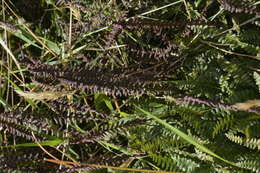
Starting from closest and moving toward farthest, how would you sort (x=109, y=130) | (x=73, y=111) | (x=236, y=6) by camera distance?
(x=236, y=6) → (x=109, y=130) → (x=73, y=111)

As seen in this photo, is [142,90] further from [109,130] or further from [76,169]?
[76,169]

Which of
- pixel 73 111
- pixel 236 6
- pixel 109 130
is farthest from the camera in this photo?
pixel 73 111

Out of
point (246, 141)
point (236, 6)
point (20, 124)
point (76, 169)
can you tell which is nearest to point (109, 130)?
point (76, 169)

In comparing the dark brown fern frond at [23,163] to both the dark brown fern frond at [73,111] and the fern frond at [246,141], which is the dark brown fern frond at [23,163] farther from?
the fern frond at [246,141]

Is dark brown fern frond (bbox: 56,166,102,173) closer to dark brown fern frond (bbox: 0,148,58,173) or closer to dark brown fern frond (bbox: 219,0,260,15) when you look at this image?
dark brown fern frond (bbox: 0,148,58,173)

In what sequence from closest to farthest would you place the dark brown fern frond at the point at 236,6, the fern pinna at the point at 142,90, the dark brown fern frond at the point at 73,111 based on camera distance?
the dark brown fern frond at the point at 236,6, the fern pinna at the point at 142,90, the dark brown fern frond at the point at 73,111

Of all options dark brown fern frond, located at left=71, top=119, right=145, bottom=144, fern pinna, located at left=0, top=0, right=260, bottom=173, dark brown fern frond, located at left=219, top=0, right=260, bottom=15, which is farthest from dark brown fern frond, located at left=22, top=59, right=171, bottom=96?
dark brown fern frond, located at left=219, top=0, right=260, bottom=15

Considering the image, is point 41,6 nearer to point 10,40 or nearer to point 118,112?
point 10,40

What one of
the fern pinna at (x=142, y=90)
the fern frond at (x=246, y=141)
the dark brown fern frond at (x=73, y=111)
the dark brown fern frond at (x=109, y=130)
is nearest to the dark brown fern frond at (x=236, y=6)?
the fern pinna at (x=142, y=90)

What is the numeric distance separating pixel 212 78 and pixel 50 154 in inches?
40.1

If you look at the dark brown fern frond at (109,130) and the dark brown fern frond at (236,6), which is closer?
the dark brown fern frond at (236,6)

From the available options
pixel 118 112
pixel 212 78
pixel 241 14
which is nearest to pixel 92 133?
pixel 118 112

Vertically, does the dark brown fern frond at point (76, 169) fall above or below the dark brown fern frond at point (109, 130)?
below

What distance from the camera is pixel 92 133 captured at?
221cm
